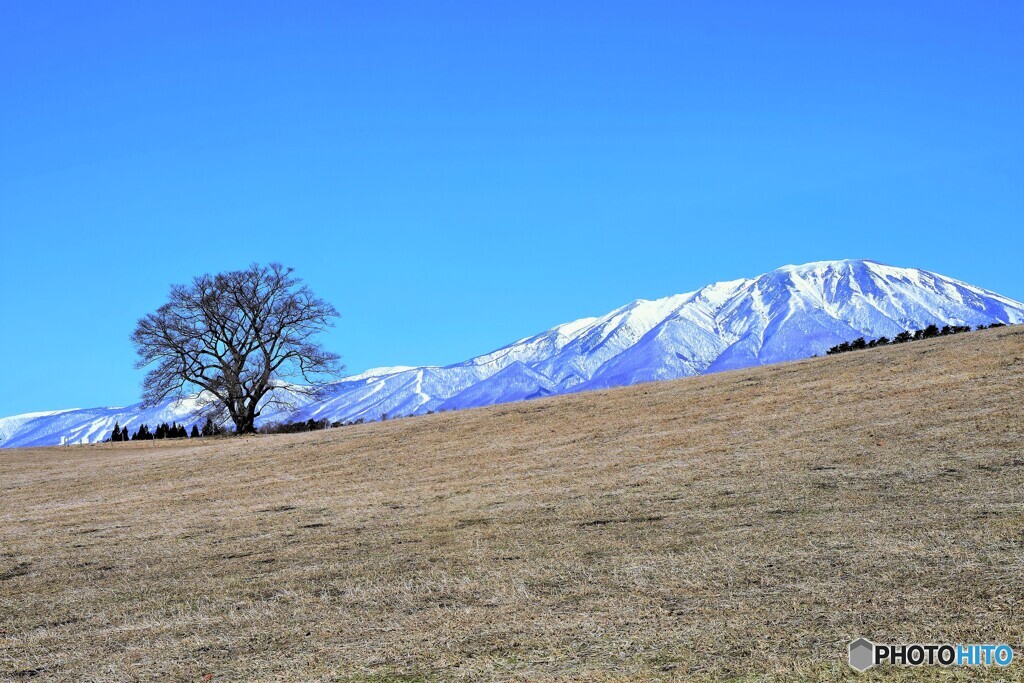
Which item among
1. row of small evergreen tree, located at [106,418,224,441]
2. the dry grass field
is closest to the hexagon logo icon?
the dry grass field

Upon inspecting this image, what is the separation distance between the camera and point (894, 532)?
489 inches

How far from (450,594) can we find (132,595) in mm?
4523

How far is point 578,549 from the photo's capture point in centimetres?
1323

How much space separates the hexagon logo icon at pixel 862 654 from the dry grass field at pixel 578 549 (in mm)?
113
